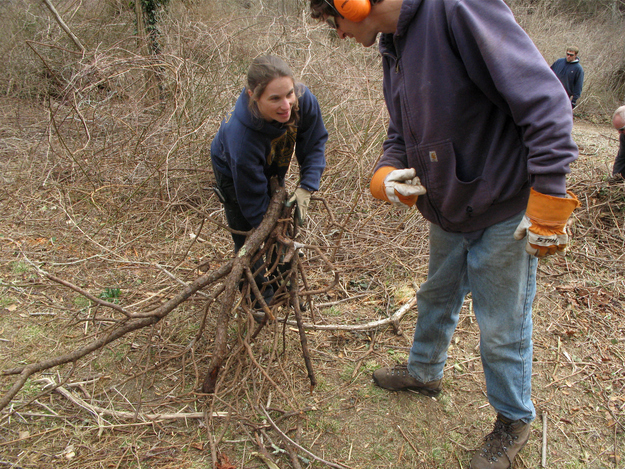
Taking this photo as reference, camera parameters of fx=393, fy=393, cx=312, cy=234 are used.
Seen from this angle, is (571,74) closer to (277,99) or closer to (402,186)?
(277,99)

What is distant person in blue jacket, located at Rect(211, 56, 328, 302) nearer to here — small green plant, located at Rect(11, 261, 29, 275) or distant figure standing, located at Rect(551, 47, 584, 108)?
small green plant, located at Rect(11, 261, 29, 275)

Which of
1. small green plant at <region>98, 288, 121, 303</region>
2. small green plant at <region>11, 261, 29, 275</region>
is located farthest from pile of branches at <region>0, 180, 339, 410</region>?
small green plant at <region>11, 261, 29, 275</region>

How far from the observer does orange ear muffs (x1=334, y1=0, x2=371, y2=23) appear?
1267mm

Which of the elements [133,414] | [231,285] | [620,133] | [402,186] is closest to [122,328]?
[133,414]

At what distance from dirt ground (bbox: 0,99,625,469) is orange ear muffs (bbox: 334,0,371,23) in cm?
96

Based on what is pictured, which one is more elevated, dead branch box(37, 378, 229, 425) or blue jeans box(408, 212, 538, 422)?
blue jeans box(408, 212, 538, 422)

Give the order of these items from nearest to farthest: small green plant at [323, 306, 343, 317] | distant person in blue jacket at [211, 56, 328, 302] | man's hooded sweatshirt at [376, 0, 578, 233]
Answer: man's hooded sweatshirt at [376, 0, 578, 233]
distant person in blue jacket at [211, 56, 328, 302]
small green plant at [323, 306, 343, 317]

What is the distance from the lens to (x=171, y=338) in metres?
2.43

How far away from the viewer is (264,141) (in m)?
2.03

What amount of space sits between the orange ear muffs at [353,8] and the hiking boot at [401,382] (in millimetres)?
1624

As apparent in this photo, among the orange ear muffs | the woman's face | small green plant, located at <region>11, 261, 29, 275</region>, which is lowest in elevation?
small green plant, located at <region>11, 261, 29, 275</region>

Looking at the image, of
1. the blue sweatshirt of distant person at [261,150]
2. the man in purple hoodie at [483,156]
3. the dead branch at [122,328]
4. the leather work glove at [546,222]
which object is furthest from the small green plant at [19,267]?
the leather work glove at [546,222]

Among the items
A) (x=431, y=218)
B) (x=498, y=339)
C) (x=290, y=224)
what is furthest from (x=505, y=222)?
(x=290, y=224)

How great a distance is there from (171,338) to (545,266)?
2.85 meters
